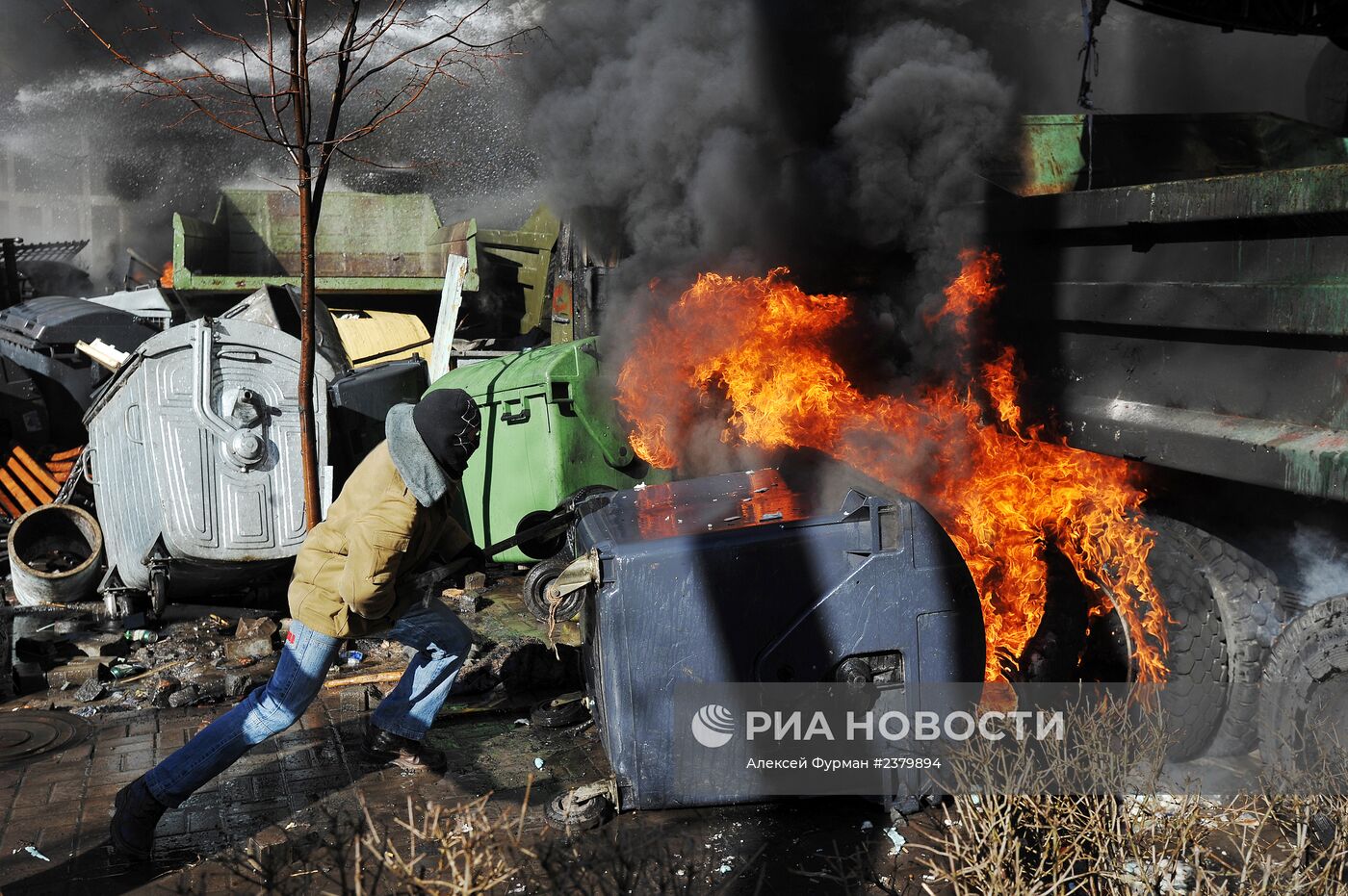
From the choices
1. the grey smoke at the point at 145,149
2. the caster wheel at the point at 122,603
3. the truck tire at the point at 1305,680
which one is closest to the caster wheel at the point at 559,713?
the truck tire at the point at 1305,680

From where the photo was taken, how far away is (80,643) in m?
5.77

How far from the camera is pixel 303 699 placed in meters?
3.76

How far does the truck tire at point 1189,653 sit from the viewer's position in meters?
4.09

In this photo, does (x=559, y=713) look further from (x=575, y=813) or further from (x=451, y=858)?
(x=451, y=858)

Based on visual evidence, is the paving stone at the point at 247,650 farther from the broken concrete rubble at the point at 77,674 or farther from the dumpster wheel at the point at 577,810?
the dumpster wheel at the point at 577,810

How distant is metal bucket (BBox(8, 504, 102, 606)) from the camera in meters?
6.50

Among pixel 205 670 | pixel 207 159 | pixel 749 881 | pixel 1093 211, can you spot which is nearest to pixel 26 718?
pixel 205 670

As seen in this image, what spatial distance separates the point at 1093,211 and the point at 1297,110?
38.2 feet

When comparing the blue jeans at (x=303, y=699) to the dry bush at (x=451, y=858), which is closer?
the dry bush at (x=451, y=858)

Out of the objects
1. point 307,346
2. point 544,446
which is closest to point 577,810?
point 307,346

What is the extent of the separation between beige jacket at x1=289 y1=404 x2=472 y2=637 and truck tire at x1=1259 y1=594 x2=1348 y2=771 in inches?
119

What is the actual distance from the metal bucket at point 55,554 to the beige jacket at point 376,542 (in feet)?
11.9

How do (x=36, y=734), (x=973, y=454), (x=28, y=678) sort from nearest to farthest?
(x=36, y=734)
(x=973, y=454)
(x=28, y=678)

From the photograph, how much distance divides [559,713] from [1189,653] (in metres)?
2.62
